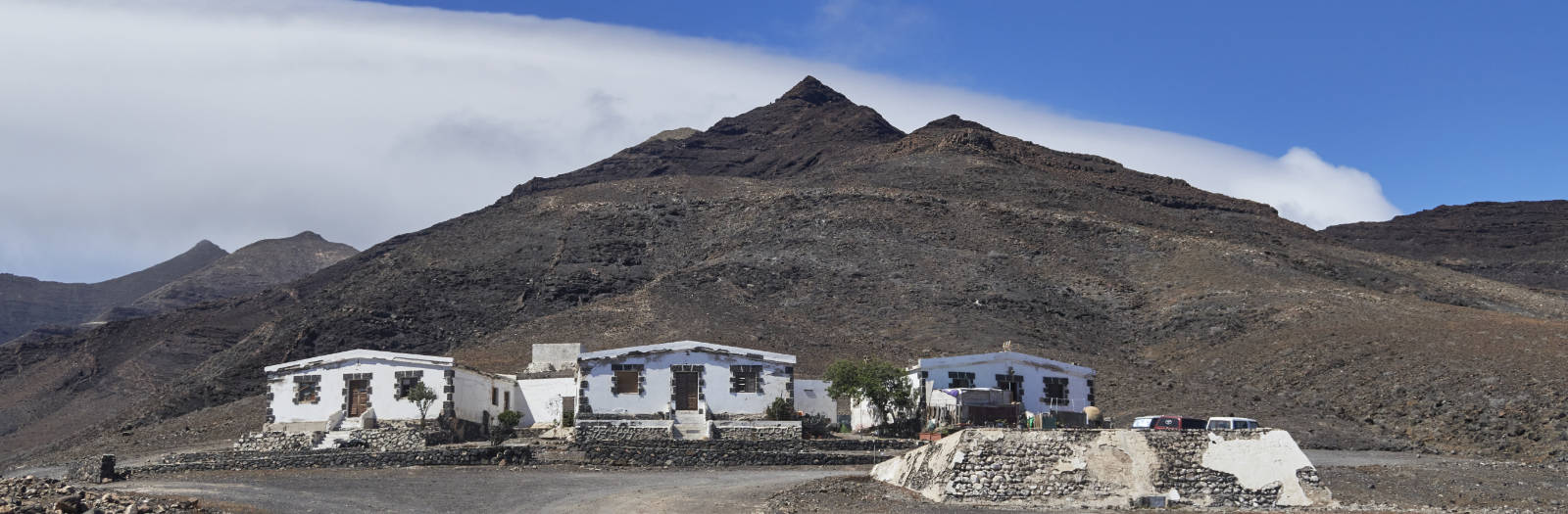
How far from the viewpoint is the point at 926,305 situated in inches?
2810

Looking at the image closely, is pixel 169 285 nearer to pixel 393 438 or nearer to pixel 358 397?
pixel 358 397

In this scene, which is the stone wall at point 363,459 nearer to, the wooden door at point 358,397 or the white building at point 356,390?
the white building at point 356,390

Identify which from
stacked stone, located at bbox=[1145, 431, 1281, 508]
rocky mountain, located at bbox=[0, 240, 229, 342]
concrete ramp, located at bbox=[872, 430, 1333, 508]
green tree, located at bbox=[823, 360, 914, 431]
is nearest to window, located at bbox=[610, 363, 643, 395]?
green tree, located at bbox=[823, 360, 914, 431]

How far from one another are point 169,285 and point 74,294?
2211 cm

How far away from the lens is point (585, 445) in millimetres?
33938

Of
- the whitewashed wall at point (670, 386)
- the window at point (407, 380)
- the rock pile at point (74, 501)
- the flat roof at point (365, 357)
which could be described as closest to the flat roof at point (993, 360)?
the whitewashed wall at point (670, 386)

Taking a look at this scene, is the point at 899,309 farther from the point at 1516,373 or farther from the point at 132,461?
the point at 132,461

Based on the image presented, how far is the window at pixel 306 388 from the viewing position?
1576 inches

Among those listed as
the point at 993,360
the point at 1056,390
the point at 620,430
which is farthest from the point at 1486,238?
the point at 620,430

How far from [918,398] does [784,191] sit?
179 feet

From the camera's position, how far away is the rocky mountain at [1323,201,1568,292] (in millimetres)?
126000

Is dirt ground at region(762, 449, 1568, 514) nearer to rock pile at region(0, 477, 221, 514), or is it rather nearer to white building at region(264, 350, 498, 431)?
rock pile at region(0, 477, 221, 514)

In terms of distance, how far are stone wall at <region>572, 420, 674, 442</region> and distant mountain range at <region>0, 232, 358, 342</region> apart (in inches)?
4952

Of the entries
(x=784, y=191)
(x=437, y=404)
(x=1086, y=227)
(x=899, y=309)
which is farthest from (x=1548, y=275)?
(x=437, y=404)
